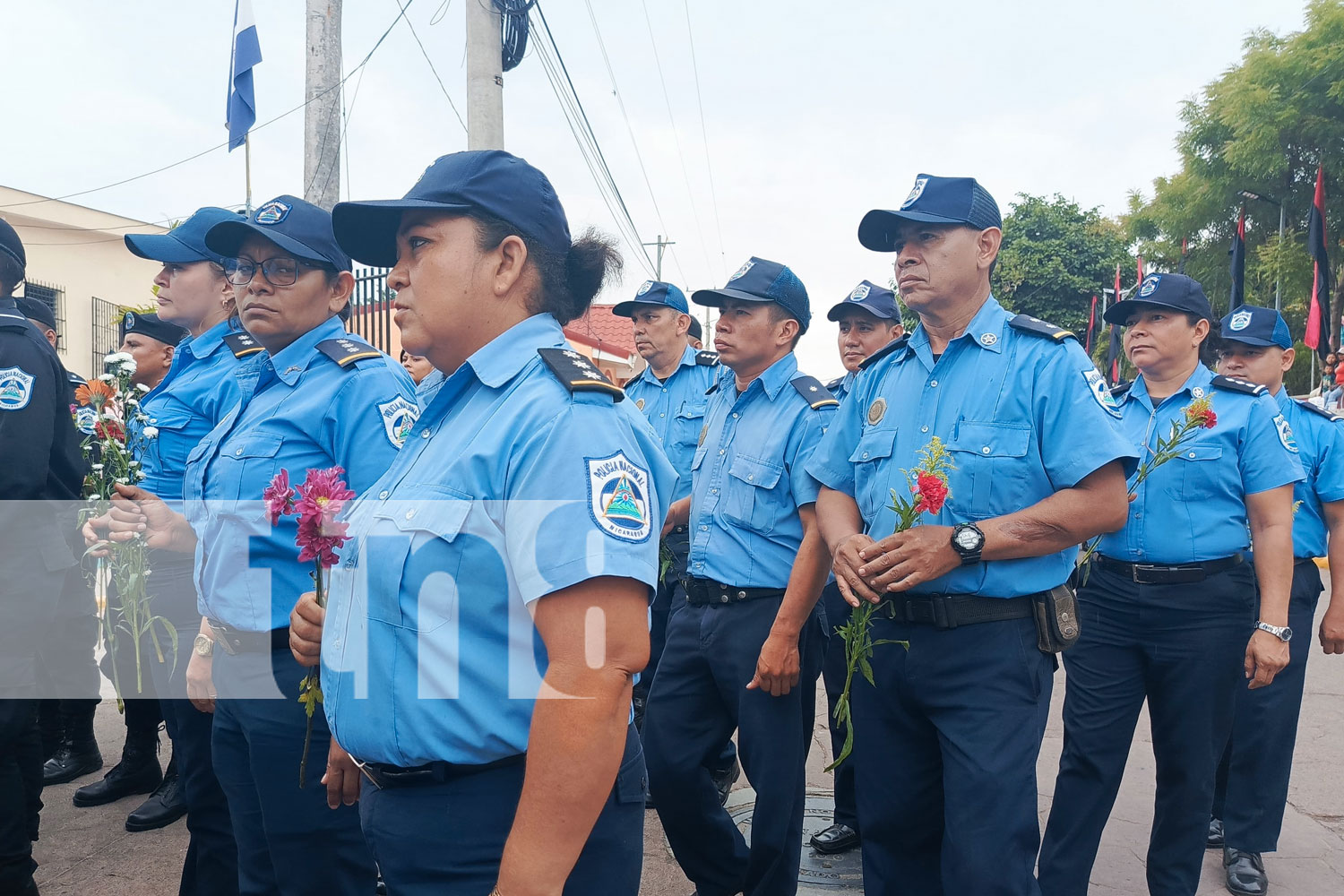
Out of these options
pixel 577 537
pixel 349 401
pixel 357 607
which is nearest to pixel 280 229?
pixel 349 401

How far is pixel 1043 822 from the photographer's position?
4457 millimetres

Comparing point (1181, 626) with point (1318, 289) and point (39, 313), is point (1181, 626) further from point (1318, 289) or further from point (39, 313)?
point (1318, 289)

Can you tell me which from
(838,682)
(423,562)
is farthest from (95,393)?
(838,682)

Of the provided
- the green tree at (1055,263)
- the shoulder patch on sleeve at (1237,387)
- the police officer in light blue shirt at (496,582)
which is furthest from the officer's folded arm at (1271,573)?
the green tree at (1055,263)

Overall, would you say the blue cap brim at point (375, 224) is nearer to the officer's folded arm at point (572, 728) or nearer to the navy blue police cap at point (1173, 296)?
the officer's folded arm at point (572, 728)

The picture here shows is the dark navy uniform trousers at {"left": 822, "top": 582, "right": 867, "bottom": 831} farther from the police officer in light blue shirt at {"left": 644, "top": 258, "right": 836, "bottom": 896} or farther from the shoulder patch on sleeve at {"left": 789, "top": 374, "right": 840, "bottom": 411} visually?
the shoulder patch on sleeve at {"left": 789, "top": 374, "right": 840, "bottom": 411}

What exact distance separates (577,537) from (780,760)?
7.18ft

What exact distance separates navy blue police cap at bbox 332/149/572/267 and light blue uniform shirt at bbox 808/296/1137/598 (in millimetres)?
1305

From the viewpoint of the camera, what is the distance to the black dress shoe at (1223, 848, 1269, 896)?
12.5 feet

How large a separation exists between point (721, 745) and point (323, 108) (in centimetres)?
610

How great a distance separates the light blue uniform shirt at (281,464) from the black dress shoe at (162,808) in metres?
2.25

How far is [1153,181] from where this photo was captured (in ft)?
99.0

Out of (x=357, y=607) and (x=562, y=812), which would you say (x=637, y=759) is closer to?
(x=562, y=812)

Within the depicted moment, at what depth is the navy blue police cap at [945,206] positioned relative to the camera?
2799 mm
